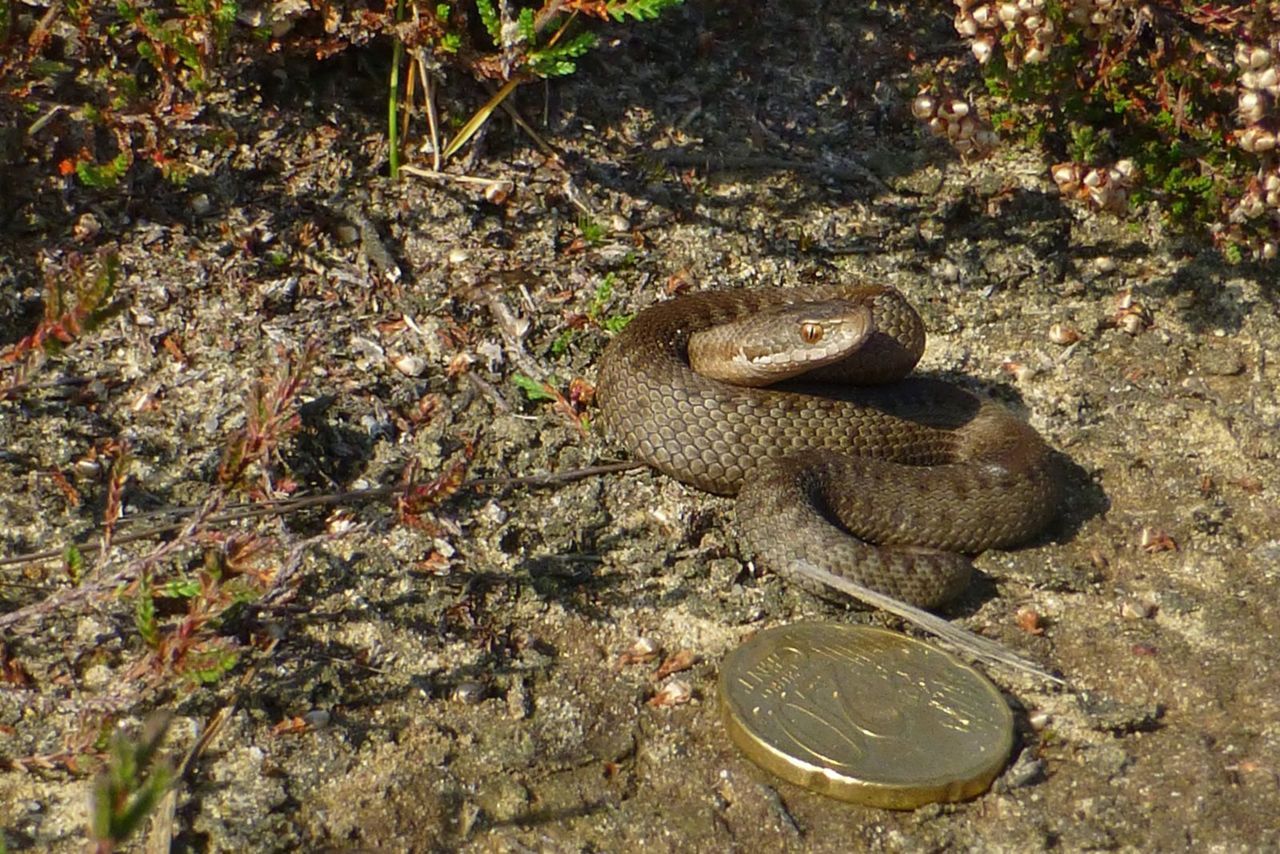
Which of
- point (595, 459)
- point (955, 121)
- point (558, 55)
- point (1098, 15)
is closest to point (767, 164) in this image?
point (955, 121)

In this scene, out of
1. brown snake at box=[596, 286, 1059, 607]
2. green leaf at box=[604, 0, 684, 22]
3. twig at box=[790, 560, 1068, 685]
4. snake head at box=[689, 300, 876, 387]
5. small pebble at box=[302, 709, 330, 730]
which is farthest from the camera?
green leaf at box=[604, 0, 684, 22]

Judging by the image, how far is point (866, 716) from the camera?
4406 millimetres

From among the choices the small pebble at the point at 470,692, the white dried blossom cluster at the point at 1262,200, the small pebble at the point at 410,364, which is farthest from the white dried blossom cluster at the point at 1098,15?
the small pebble at the point at 470,692

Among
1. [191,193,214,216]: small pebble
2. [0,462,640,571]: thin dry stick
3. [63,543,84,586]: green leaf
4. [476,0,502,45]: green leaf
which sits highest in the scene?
[476,0,502,45]: green leaf

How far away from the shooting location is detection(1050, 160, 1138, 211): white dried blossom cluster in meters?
6.58

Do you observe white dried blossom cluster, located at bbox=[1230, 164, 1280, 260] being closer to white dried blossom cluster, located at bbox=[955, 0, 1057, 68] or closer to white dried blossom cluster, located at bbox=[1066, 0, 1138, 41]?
white dried blossom cluster, located at bbox=[1066, 0, 1138, 41]

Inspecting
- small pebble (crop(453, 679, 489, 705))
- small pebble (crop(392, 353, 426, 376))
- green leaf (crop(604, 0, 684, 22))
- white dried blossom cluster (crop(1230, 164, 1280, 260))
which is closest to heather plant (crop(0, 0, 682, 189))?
green leaf (crop(604, 0, 684, 22))

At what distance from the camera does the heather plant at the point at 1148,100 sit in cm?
609

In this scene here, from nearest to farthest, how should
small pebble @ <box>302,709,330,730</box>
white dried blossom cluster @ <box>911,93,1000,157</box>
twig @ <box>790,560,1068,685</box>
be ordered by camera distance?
1. small pebble @ <box>302,709,330,730</box>
2. twig @ <box>790,560,1068,685</box>
3. white dried blossom cluster @ <box>911,93,1000,157</box>

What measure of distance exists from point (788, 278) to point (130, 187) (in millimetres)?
3231

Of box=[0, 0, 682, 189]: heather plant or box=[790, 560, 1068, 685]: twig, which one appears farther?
box=[0, 0, 682, 189]: heather plant

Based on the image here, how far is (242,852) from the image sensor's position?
13.0 ft

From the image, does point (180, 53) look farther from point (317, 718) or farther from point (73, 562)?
point (317, 718)

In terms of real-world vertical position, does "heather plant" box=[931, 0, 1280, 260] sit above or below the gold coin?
above
